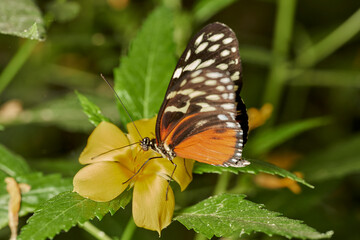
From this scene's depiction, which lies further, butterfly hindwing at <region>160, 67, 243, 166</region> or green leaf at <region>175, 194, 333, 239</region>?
butterfly hindwing at <region>160, 67, 243, 166</region>

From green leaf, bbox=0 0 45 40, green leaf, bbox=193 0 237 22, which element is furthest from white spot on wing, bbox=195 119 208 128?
green leaf, bbox=193 0 237 22

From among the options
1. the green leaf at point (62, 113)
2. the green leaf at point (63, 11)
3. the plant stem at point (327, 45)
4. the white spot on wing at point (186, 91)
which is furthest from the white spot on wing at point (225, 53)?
the plant stem at point (327, 45)

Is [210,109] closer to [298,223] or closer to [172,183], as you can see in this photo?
[172,183]

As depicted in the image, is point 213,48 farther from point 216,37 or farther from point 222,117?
point 222,117

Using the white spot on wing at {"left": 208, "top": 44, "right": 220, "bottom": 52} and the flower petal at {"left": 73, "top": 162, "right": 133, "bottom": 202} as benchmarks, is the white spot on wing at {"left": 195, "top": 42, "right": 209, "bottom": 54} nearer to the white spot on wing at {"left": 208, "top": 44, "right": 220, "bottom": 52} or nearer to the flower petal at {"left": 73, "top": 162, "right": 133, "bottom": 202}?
the white spot on wing at {"left": 208, "top": 44, "right": 220, "bottom": 52}

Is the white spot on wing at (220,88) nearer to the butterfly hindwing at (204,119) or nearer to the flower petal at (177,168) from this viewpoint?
the butterfly hindwing at (204,119)

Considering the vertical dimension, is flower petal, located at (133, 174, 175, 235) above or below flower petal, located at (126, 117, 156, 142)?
below

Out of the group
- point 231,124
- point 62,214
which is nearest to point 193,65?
point 231,124

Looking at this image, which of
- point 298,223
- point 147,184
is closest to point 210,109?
point 147,184
